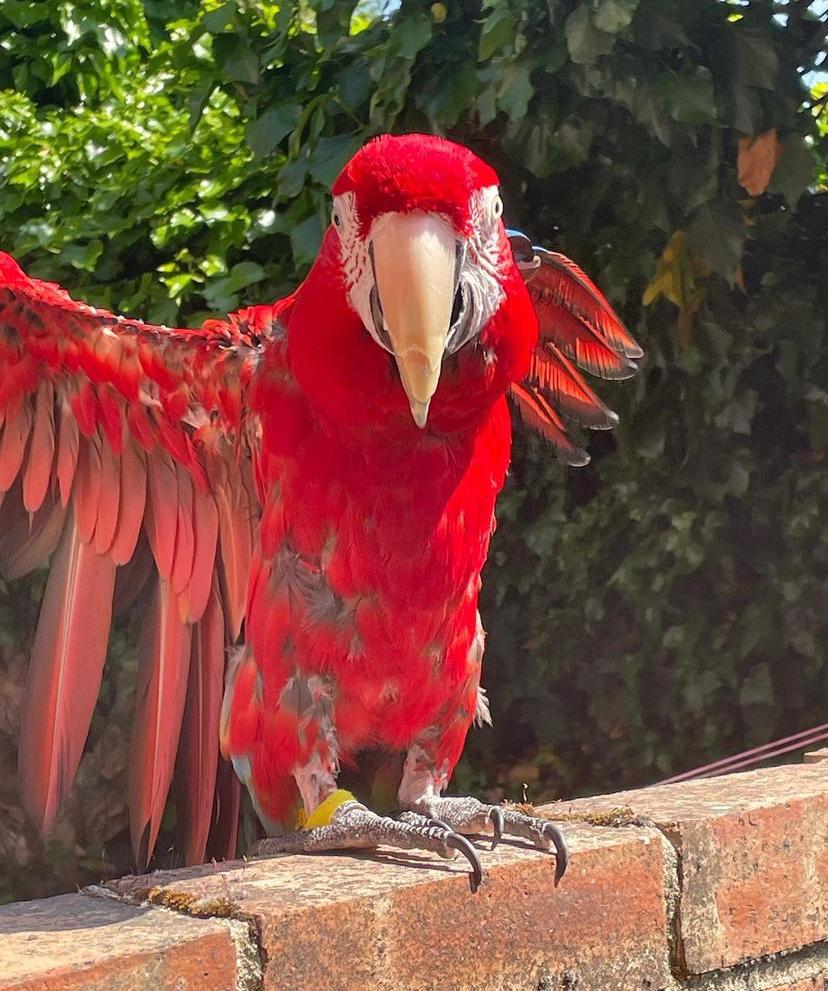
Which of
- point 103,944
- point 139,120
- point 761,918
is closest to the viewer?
point 103,944

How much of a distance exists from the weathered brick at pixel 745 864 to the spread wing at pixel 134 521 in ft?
2.40

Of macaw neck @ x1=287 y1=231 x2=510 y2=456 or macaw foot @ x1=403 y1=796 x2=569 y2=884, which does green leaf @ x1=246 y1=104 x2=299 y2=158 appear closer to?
macaw neck @ x1=287 y1=231 x2=510 y2=456

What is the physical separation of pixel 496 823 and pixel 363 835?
0.17 metres

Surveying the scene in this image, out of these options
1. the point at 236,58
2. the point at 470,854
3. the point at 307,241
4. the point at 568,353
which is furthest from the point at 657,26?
the point at 470,854

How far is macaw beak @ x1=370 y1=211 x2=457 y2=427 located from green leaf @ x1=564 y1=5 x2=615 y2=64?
0.76 meters

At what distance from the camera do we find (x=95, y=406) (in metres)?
2.09

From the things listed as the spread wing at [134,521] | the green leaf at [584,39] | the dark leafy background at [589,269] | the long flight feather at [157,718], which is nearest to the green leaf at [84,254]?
the dark leafy background at [589,269]

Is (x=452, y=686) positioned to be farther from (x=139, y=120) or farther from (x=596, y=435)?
(x=139, y=120)

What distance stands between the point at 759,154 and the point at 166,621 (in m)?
1.36

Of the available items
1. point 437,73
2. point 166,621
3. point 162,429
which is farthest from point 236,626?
point 437,73

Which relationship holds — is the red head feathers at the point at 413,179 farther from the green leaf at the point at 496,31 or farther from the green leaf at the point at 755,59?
the green leaf at the point at 755,59

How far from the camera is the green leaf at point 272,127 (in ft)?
8.51

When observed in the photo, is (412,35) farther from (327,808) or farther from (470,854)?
(470,854)

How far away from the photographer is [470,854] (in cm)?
145
